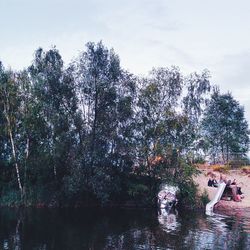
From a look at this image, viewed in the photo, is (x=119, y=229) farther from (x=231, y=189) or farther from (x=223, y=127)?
(x=223, y=127)

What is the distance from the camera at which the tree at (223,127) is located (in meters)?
81.8

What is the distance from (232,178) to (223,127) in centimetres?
2161

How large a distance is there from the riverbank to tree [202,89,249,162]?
56.1 ft

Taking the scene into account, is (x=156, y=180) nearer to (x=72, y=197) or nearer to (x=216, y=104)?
(x=72, y=197)

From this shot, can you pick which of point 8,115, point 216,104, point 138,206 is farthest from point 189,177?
point 216,104

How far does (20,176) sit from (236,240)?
32357mm

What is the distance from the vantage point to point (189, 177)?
52062 mm

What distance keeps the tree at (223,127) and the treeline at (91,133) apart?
2952 centimetres

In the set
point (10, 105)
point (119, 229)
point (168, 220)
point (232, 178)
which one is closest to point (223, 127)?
point (232, 178)

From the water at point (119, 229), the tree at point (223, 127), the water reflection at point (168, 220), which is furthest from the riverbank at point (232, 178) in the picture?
the tree at point (223, 127)

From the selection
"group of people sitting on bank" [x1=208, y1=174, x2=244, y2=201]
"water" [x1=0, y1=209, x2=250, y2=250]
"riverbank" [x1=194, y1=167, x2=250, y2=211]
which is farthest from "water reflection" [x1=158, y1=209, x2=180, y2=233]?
"group of people sitting on bank" [x1=208, y1=174, x2=244, y2=201]

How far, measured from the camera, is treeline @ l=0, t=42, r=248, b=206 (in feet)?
167

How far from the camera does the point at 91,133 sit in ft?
170

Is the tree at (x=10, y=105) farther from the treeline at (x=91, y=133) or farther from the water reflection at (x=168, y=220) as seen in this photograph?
the water reflection at (x=168, y=220)
